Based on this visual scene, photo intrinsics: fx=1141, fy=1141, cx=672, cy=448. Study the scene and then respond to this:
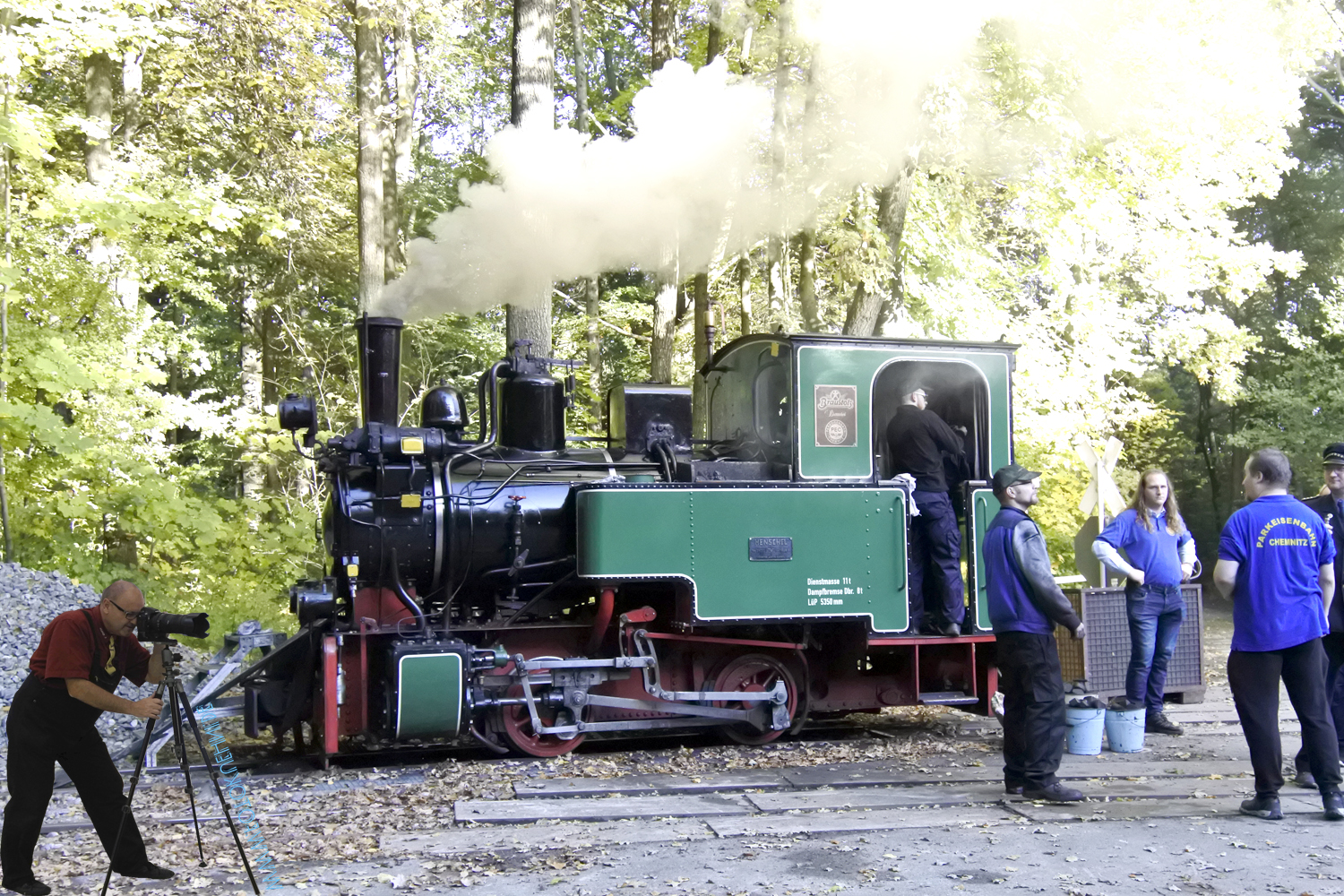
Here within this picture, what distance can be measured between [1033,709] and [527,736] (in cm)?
290

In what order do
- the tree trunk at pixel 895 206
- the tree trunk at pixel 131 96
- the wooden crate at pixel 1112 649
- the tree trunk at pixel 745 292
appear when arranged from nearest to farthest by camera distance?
1. the wooden crate at pixel 1112 649
2. the tree trunk at pixel 895 206
3. the tree trunk at pixel 745 292
4. the tree trunk at pixel 131 96

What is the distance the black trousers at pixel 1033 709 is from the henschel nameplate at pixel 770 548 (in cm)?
161

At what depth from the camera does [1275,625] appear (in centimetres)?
488

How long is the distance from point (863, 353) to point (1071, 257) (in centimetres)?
1001

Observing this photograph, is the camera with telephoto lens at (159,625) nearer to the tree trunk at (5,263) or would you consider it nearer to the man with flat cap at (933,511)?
the man with flat cap at (933,511)

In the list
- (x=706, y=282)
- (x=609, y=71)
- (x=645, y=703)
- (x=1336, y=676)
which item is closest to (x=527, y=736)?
(x=645, y=703)

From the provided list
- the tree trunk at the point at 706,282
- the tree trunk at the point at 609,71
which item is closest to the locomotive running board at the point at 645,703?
the tree trunk at the point at 706,282

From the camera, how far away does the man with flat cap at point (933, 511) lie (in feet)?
23.4

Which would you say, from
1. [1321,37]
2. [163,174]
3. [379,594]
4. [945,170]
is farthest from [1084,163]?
[163,174]

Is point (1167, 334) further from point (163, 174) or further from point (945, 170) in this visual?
point (163, 174)

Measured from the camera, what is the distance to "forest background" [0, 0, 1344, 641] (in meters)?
10.0

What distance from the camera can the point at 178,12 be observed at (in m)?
13.5

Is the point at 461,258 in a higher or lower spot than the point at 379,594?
higher

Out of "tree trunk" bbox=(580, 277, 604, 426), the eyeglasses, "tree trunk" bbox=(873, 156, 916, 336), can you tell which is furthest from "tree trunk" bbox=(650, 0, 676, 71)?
the eyeglasses
